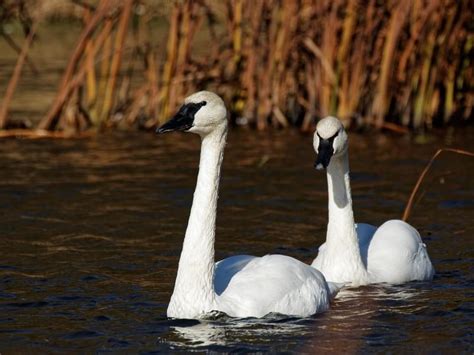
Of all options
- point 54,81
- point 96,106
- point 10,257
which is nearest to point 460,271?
point 10,257

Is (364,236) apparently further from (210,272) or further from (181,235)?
(210,272)

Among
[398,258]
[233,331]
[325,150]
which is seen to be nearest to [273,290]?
[233,331]

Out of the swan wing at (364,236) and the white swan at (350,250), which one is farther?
the swan wing at (364,236)

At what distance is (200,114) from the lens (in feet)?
22.4

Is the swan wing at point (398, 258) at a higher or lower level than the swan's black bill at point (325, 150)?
lower

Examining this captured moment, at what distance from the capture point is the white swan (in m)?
8.10

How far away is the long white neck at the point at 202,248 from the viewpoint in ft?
22.5

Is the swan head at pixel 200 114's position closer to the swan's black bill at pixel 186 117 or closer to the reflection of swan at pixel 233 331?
the swan's black bill at pixel 186 117

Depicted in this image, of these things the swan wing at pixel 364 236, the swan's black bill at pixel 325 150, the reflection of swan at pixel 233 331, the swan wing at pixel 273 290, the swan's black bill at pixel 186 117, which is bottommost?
the reflection of swan at pixel 233 331

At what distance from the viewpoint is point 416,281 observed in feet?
27.2

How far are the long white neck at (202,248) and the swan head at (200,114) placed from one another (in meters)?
0.09

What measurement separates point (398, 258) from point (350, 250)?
0.38 m

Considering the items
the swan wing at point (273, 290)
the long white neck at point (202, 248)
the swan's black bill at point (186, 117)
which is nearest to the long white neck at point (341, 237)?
the swan wing at point (273, 290)

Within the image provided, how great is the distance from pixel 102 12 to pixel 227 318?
702 centimetres
